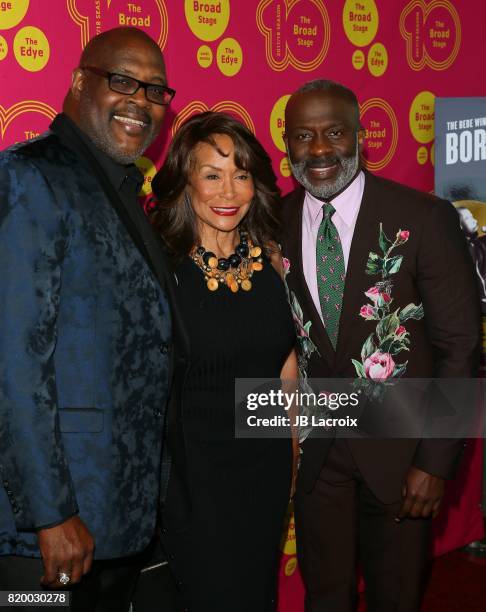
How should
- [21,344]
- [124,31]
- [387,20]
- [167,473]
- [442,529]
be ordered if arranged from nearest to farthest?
[21,344], [124,31], [167,473], [387,20], [442,529]

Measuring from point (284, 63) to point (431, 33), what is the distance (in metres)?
1.02

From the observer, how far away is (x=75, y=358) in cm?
191

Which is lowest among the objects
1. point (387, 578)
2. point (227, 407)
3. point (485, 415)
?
point (387, 578)

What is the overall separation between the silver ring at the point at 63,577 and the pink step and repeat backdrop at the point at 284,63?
1479 millimetres

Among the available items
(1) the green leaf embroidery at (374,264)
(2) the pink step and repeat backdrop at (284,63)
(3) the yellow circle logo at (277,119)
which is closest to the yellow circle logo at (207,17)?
(2) the pink step and repeat backdrop at (284,63)

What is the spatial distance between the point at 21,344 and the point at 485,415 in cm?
281

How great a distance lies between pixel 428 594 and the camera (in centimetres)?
383

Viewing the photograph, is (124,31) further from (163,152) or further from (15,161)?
(163,152)

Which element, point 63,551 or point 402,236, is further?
point 402,236

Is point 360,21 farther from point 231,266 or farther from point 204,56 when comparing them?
point 231,266

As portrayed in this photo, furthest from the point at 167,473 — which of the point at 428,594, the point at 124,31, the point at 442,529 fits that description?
the point at 442,529

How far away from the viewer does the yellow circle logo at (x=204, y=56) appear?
3.12 meters

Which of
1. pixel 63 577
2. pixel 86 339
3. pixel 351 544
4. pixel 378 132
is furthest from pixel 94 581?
pixel 378 132

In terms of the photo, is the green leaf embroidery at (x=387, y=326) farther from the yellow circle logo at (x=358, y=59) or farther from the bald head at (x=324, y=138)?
the yellow circle logo at (x=358, y=59)
